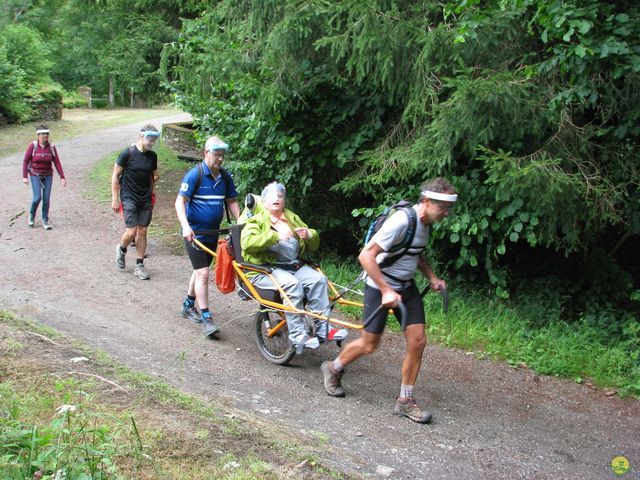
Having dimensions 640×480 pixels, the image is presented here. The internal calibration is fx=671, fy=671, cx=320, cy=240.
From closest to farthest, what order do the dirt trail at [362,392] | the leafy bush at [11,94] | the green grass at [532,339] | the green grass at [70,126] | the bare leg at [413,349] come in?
the dirt trail at [362,392], the bare leg at [413,349], the green grass at [532,339], the green grass at [70,126], the leafy bush at [11,94]

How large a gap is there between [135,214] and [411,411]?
5564 millimetres

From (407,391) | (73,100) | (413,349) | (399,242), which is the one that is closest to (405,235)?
(399,242)

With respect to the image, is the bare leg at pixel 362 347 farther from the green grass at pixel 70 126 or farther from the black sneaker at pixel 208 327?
the green grass at pixel 70 126

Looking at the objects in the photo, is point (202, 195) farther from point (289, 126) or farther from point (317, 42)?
point (289, 126)

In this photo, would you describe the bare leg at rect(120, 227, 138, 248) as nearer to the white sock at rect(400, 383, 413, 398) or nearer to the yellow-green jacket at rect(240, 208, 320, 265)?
the yellow-green jacket at rect(240, 208, 320, 265)

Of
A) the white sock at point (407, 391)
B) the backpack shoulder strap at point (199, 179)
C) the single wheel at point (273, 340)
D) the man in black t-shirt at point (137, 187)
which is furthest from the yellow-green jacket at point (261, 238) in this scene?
the man in black t-shirt at point (137, 187)

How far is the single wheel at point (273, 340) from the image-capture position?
6801mm

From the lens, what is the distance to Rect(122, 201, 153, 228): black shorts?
31.6ft

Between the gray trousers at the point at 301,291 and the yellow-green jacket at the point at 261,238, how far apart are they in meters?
0.19

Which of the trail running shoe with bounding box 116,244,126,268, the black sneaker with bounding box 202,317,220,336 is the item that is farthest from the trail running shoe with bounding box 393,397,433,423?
the trail running shoe with bounding box 116,244,126,268

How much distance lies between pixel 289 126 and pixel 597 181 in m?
4.74

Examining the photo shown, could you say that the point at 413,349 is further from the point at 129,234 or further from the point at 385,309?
the point at 129,234

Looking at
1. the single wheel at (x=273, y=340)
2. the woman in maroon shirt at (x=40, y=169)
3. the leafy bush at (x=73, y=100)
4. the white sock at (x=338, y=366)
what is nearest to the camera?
the white sock at (x=338, y=366)

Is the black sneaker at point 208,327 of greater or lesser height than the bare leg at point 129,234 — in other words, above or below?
below
